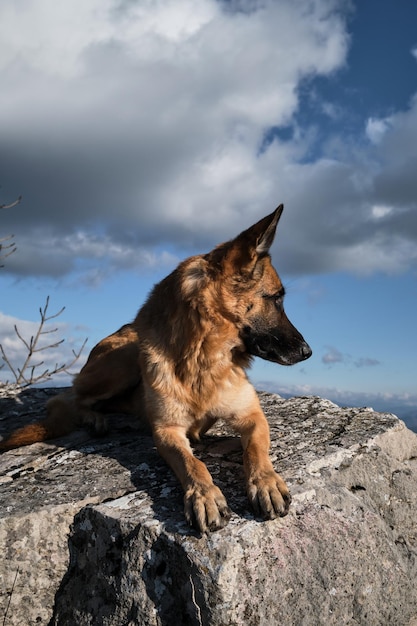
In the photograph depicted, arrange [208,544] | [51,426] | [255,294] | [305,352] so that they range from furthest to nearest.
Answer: [51,426] < [305,352] < [255,294] < [208,544]

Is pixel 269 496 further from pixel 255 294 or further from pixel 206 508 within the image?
pixel 255 294

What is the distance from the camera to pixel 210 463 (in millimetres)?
4184

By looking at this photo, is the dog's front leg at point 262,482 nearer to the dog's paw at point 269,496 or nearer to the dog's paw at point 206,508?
the dog's paw at point 269,496

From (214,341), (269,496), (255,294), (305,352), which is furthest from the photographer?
(305,352)

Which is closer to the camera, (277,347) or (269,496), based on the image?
(269,496)

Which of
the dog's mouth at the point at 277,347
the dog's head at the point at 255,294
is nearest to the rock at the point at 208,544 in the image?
the dog's mouth at the point at 277,347

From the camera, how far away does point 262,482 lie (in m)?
3.43

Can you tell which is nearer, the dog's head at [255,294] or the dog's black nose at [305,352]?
the dog's head at [255,294]

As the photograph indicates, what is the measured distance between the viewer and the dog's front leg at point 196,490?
10.4 ft

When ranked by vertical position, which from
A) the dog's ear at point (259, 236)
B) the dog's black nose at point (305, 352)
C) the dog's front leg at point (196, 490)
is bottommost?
the dog's front leg at point (196, 490)

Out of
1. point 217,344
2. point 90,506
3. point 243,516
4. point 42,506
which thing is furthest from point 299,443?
point 42,506

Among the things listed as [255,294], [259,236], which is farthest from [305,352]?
[259,236]

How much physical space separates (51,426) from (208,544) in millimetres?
2733

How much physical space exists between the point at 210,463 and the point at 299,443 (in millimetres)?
904
